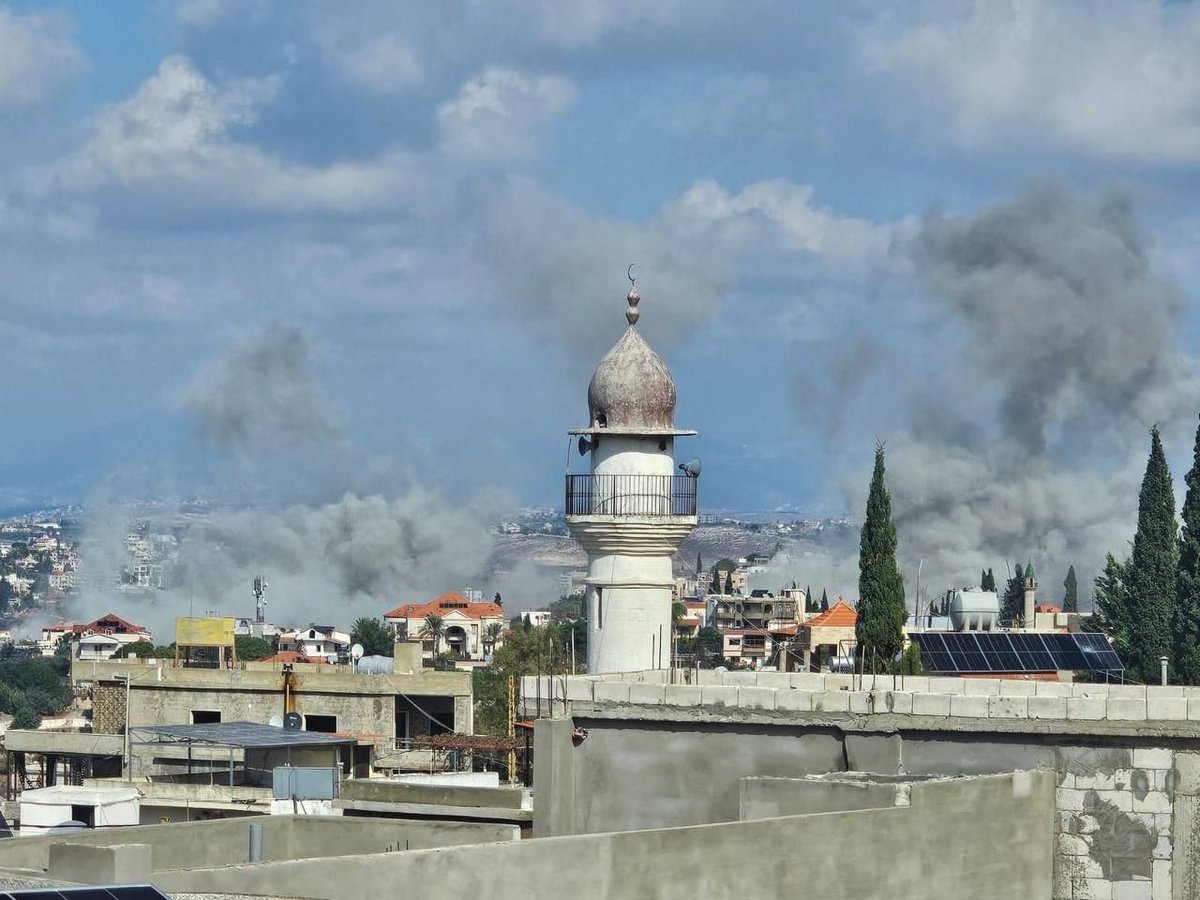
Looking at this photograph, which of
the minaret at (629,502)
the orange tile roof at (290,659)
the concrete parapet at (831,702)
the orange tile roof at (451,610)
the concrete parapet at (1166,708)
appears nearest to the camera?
the concrete parapet at (1166,708)

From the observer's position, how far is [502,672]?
94062 millimetres

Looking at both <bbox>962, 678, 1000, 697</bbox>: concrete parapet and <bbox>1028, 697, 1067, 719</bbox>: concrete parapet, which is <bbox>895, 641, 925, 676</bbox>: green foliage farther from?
<bbox>1028, 697, 1067, 719</bbox>: concrete parapet

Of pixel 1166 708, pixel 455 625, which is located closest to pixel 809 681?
pixel 1166 708

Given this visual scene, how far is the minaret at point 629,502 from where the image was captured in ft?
120

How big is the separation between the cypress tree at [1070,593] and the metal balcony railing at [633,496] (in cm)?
12692

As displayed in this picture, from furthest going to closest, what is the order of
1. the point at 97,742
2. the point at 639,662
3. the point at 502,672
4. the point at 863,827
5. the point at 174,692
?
the point at 502,672
the point at 174,692
the point at 97,742
the point at 639,662
the point at 863,827

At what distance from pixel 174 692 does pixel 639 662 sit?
20205mm

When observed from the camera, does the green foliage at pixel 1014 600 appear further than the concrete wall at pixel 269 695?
Yes

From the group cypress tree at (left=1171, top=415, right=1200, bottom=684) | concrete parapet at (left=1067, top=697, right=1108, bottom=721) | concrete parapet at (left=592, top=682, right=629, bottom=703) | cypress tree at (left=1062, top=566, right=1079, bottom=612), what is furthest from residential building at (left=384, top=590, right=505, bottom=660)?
concrete parapet at (left=1067, top=697, right=1108, bottom=721)

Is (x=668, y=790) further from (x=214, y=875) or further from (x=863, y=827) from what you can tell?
(x=214, y=875)

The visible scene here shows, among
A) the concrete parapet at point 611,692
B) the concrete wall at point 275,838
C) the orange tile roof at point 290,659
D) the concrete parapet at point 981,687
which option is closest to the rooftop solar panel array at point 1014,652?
the orange tile roof at point 290,659

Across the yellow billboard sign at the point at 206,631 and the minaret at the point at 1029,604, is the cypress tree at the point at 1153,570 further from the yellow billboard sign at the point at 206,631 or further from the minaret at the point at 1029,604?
the minaret at the point at 1029,604

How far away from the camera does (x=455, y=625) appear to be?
18625cm

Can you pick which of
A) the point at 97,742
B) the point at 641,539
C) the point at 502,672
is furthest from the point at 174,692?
the point at 502,672
